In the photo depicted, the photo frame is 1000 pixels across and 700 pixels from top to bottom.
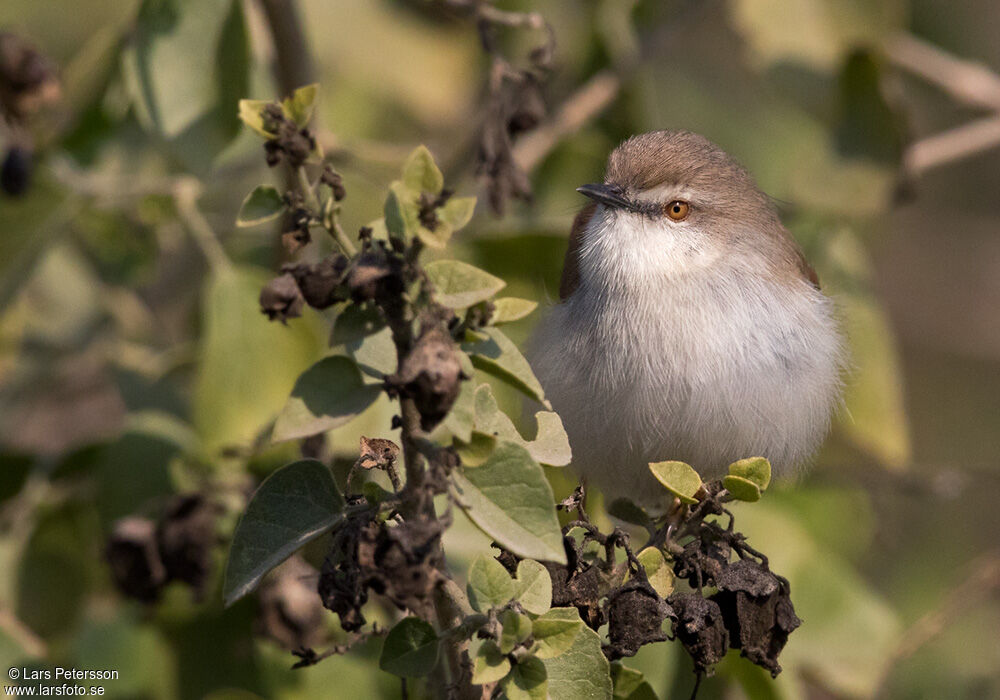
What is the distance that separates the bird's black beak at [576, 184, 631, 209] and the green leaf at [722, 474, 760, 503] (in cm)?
163

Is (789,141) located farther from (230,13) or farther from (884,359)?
(230,13)

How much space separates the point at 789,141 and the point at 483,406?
3.77 meters

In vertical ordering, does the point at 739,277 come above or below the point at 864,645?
above

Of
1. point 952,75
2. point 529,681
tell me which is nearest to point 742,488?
point 529,681

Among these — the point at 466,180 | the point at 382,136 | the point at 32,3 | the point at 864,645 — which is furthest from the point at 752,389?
the point at 32,3

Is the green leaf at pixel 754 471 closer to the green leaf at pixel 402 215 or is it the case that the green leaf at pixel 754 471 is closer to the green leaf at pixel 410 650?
the green leaf at pixel 410 650

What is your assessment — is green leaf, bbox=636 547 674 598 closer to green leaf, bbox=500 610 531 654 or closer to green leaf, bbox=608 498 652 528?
green leaf, bbox=608 498 652 528

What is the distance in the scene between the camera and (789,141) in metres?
5.45

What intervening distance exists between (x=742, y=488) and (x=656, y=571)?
0.27m

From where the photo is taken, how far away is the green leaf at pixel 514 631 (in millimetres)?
2109

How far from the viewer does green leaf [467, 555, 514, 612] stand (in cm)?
217

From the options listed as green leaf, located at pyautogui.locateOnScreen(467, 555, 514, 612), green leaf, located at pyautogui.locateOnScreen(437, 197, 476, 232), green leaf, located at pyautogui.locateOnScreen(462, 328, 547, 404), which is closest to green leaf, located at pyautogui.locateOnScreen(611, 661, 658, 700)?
green leaf, located at pyautogui.locateOnScreen(467, 555, 514, 612)

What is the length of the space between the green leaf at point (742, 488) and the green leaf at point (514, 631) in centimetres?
64

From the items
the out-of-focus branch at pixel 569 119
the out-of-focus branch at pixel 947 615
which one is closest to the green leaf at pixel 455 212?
the out-of-focus branch at pixel 947 615
